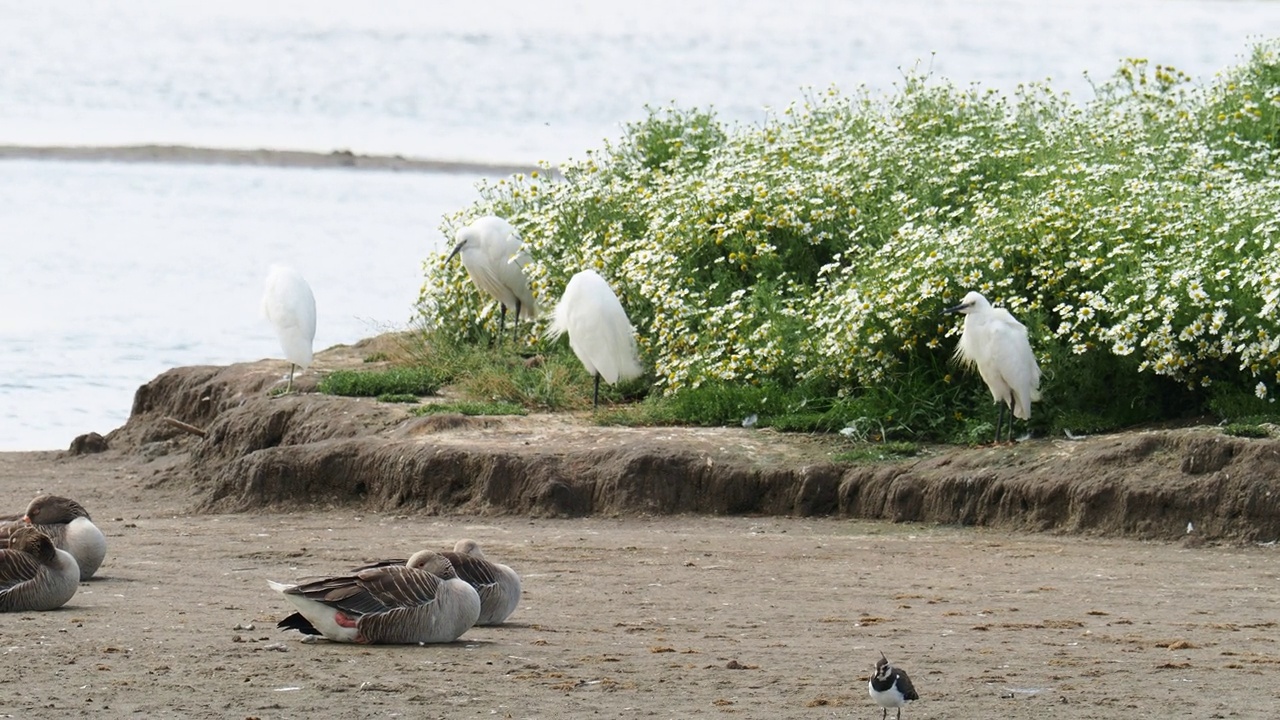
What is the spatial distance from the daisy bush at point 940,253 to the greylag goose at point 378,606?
17.9 feet

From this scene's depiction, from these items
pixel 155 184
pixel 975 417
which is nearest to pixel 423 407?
pixel 975 417

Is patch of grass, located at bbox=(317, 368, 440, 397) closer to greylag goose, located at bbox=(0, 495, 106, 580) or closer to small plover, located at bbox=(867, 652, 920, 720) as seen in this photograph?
greylag goose, located at bbox=(0, 495, 106, 580)

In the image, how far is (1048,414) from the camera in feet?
40.2

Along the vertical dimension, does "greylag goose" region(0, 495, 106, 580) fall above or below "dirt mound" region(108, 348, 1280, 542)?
below

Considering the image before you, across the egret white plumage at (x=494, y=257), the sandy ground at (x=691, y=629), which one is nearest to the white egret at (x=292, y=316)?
the egret white plumage at (x=494, y=257)

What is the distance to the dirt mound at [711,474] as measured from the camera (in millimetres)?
10695

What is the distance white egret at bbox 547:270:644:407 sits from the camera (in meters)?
13.2

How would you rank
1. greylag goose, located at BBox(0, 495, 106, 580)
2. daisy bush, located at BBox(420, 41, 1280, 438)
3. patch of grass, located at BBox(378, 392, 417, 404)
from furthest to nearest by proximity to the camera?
patch of grass, located at BBox(378, 392, 417, 404) → daisy bush, located at BBox(420, 41, 1280, 438) → greylag goose, located at BBox(0, 495, 106, 580)

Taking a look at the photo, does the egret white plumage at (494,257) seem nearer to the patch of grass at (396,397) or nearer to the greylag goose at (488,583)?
the patch of grass at (396,397)

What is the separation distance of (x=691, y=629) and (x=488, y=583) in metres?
0.90

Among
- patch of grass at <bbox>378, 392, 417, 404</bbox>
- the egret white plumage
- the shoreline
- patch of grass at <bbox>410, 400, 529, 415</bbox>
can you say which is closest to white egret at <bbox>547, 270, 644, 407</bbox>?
patch of grass at <bbox>410, 400, 529, 415</bbox>

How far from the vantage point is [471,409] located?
1327 centimetres

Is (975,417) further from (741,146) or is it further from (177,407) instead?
(177,407)

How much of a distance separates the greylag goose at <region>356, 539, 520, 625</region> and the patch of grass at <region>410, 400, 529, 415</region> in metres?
5.30
